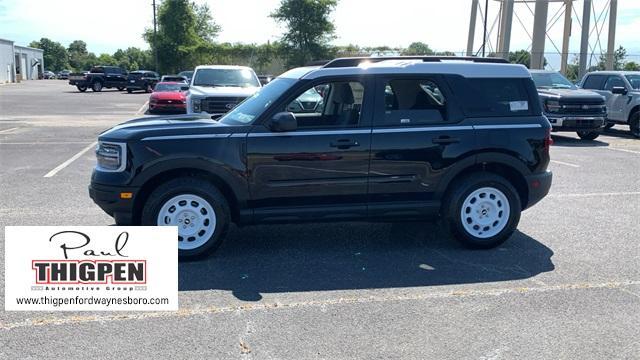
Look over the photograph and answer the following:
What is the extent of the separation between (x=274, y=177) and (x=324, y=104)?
45.5 inches

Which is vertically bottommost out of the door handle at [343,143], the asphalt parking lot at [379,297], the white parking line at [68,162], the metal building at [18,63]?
the asphalt parking lot at [379,297]

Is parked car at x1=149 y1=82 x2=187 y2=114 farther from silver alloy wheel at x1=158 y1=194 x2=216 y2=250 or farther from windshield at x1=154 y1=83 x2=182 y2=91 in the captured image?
silver alloy wheel at x1=158 y1=194 x2=216 y2=250

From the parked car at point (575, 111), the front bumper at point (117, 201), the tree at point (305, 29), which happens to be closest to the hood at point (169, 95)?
the parked car at point (575, 111)

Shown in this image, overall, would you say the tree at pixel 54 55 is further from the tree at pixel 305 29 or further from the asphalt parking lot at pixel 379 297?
the asphalt parking lot at pixel 379 297

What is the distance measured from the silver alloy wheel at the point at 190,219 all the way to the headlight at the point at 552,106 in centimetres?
1281

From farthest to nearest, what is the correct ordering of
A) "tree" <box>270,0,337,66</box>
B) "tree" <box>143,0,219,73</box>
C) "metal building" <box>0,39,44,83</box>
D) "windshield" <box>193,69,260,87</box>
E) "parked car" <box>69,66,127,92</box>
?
"metal building" <box>0,39,44,83</box>, "tree" <box>143,0,219,73</box>, "tree" <box>270,0,337,66</box>, "parked car" <box>69,66,127,92</box>, "windshield" <box>193,69,260,87</box>

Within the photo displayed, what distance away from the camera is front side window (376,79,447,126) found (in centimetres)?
598

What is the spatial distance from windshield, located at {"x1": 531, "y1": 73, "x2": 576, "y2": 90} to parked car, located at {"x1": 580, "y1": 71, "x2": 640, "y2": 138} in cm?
141

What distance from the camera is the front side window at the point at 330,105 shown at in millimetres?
5965

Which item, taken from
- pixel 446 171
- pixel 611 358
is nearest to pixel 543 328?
pixel 611 358

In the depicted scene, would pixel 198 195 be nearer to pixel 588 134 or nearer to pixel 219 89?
pixel 219 89

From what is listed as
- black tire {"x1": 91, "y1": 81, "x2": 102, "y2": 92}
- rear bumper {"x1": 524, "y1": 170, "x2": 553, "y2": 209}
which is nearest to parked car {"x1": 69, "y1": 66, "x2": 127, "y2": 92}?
black tire {"x1": 91, "y1": 81, "x2": 102, "y2": 92}

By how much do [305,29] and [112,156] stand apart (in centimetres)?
5039

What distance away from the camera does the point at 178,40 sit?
62656 millimetres
